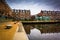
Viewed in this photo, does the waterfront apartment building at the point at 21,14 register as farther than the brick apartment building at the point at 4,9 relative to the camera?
Yes

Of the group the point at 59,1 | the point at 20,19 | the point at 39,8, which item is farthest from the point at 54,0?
the point at 20,19

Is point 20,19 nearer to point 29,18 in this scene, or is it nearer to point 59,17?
point 29,18

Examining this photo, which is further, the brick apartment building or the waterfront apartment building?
the waterfront apartment building

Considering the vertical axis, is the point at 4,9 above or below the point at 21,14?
above

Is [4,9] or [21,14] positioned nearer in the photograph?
[4,9]

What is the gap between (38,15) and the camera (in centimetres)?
1518

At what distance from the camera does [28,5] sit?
1509cm

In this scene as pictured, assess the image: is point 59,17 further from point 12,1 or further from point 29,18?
point 12,1

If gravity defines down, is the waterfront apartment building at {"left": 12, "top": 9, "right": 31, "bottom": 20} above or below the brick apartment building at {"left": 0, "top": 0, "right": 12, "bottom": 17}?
below

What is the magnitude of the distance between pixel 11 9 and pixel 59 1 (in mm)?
4938

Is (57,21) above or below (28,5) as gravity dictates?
below

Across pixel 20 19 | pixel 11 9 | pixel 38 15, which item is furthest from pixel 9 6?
pixel 38 15

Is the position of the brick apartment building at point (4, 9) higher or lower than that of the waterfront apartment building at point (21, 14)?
higher

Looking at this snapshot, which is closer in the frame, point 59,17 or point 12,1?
point 12,1
